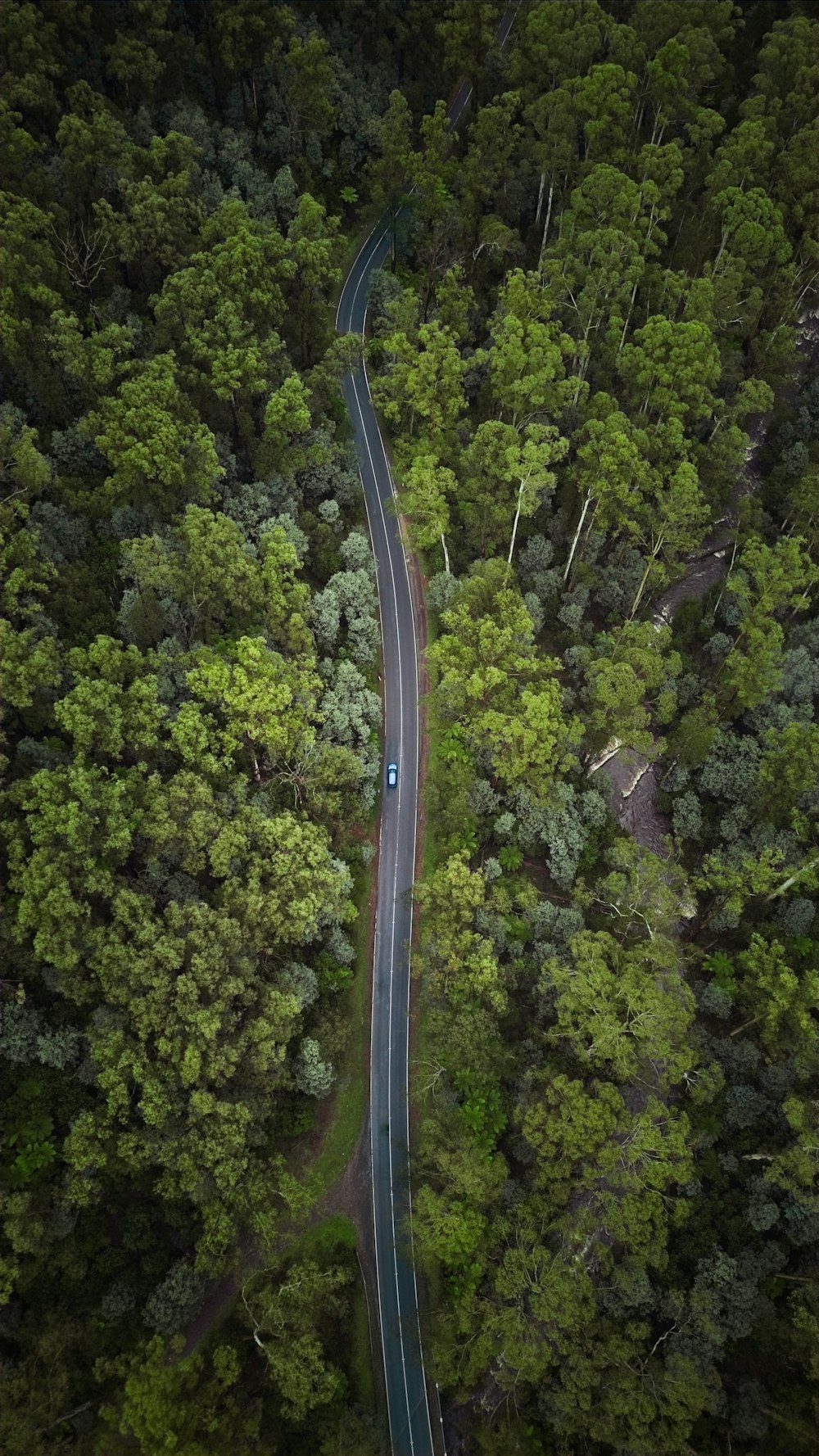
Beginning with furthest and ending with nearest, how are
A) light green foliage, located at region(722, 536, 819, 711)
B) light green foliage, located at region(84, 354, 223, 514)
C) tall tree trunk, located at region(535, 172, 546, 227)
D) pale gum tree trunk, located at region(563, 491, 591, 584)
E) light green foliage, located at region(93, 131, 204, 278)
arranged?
tall tree trunk, located at region(535, 172, 546, 227) < pale gum tree trunk, located at region(563, 491, 591, 584) < light green foliage, located at region(93, 131, 204, 278) < light green foliage, located at region(722, 536, 819, 711) < light green foliage, located at region(84, 354, 223, 514)

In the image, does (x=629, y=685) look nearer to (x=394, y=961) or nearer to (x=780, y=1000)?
(x=780, y=1000)

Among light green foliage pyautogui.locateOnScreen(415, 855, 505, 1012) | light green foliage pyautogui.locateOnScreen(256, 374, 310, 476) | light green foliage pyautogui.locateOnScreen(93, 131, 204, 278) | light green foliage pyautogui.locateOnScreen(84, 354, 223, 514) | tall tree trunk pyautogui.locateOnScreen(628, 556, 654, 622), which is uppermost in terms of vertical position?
light green foliage pyautogui.locateOnScreen(93, 131, 204, 278)

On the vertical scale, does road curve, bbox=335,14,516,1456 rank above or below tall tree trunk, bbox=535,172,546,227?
below

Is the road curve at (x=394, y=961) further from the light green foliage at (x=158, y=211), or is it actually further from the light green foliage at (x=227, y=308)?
the light green foliage at (x=158, y=211)

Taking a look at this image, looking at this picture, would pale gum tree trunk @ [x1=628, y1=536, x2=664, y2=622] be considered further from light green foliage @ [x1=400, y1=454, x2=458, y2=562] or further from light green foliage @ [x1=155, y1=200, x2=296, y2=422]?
light green foliage @ [x1=155, y1=200, x2=296, y2=422]

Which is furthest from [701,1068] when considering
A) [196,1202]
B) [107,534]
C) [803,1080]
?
[107,534]

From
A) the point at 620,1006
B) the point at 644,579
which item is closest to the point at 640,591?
the point at 644,579

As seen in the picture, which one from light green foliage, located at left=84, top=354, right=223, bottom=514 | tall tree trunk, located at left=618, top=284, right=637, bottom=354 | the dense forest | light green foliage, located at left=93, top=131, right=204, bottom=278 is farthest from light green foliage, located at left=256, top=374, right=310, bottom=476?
tall tree trunk, located at left=618, top=284, right=637, bottom=354
